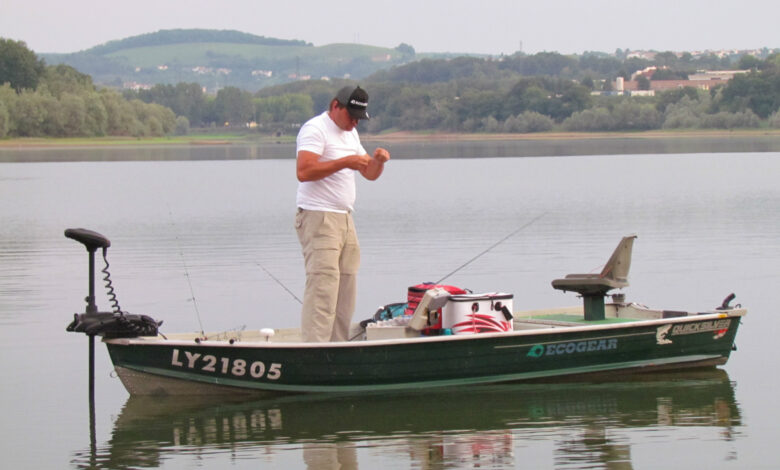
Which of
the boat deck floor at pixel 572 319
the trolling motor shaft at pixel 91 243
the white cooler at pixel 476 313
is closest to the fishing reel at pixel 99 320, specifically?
the trolling motor shaft at pixel 91 243

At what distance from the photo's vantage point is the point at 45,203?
37.2m

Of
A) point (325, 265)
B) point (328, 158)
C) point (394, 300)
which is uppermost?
point (328, 158)

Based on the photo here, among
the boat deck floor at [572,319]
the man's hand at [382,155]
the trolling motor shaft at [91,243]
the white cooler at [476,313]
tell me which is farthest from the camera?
the boat deck floor at [572,319]

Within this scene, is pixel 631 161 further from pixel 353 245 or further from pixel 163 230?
pixel 353 245

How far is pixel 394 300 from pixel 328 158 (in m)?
5.52

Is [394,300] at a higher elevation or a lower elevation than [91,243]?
lower

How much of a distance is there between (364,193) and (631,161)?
28625mm

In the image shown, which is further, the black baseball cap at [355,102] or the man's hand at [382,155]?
the black baseball cap at [355,102]

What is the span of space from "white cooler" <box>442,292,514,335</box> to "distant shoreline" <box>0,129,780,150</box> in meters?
111

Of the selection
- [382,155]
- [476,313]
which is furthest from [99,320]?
[476,313]

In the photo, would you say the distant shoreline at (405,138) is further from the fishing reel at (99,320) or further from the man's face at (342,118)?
the man's face at (342,118)

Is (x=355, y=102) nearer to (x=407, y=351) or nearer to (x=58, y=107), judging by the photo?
(x=407, y=351)

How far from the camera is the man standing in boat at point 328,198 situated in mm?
9156

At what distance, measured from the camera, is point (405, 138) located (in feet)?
511
